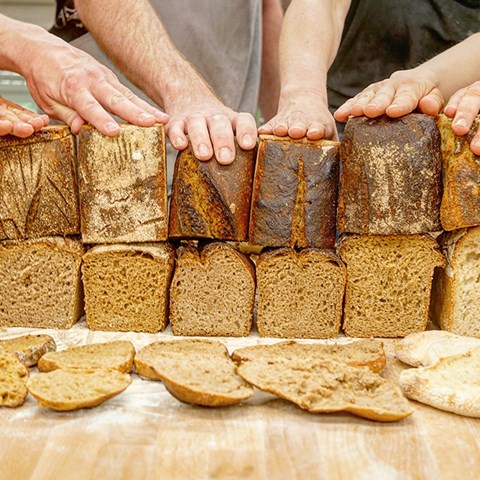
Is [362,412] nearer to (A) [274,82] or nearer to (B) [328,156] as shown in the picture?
(B) [328,156]

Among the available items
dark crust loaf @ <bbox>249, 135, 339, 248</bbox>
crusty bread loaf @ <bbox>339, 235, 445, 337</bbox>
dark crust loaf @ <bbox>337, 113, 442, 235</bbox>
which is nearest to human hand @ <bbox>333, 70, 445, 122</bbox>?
dark crust loaf @ <bbox>337, 113, 442, 235</bbox>

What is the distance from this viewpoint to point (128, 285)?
2.77 meters

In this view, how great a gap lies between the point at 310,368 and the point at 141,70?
64.3 inches

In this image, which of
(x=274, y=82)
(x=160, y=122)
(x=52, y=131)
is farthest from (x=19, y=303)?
(x=274, y=82)

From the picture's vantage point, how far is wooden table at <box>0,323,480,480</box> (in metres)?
1.88

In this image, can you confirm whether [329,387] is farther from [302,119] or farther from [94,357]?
[302,119]

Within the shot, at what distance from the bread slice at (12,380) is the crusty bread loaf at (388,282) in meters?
1.14

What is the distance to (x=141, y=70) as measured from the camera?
3.32 meters

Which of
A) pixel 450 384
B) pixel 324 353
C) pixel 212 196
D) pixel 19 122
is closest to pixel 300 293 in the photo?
pixel 324 353

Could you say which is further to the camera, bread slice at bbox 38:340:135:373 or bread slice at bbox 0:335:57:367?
bread slice at bbox 0:335:57:367

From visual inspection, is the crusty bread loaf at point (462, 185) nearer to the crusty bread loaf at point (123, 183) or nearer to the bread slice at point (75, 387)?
the crusty bread loaf at point (123, 183)

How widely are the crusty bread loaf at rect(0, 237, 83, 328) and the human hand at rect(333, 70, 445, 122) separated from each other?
1.09 metres

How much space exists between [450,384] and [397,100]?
979 millimetres

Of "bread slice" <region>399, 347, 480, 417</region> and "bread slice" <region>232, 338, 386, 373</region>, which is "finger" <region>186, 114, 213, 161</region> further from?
"bread slice" <region>399, 347, 480, 417</region>
